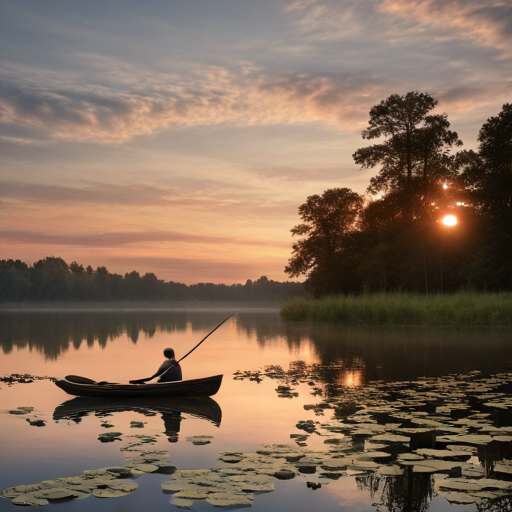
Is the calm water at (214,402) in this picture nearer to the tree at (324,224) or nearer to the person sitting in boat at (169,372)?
the person sitting in boat at (169,372)

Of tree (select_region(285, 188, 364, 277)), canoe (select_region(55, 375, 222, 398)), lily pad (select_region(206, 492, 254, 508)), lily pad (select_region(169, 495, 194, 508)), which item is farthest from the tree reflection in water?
tree (select_region(285, 188, 364, 277))

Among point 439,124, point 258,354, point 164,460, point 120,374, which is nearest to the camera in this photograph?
point 164,460

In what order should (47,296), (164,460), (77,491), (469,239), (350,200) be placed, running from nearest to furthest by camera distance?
(77,491) → (164,460) → (469,239) → (350,200) → (47,296)

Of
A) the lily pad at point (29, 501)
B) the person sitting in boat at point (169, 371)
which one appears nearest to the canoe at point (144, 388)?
the person sitting in boat at point (169, 371)

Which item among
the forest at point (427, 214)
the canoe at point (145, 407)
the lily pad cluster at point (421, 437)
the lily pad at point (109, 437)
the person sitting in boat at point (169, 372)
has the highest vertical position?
the forest at point (427, 214)

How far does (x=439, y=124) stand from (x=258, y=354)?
37898 mm

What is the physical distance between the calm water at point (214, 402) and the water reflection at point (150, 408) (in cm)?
9

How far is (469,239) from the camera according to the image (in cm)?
5019

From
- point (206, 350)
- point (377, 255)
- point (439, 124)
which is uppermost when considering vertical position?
point (439, 124)

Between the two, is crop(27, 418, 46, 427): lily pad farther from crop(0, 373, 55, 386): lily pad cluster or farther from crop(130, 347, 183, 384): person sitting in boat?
crop(0, 373, 55, 386): lily pad cluster

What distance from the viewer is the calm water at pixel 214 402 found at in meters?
6.59

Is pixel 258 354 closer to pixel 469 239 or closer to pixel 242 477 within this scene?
pixel 242 477

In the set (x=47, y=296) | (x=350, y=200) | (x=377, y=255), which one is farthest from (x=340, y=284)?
(x=47, y=296)

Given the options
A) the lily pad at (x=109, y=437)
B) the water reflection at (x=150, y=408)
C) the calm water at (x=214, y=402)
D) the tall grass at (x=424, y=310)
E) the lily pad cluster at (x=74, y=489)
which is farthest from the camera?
the tall grass at (x=424, y=310)
